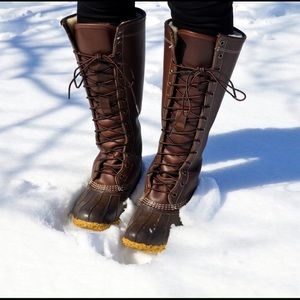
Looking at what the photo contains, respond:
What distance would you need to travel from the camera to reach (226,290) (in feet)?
3.11

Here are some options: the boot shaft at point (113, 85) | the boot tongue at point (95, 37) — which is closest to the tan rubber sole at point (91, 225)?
the boot shaft at point (113, 85)

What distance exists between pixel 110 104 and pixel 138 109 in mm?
109

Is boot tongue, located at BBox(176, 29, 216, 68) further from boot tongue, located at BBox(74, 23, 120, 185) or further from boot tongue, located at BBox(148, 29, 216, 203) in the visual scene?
boot tongue, located at BBox(74, 23, 120, 185)

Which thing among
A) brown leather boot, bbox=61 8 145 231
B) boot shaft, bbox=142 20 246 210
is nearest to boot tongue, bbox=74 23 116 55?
brown leather boot, bbox=61 8 145 231

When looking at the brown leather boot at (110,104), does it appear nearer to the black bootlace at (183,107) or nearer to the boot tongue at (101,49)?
the boot tongue at (101,49)

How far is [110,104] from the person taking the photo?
123cm

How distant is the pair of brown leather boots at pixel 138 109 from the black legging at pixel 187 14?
0.07 feet

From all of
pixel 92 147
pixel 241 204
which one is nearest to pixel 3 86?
pixel 92 147

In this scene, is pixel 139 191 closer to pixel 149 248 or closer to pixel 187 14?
pixel 149 248

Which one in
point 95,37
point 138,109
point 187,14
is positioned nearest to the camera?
point 187,14

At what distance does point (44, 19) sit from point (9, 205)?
231 cm

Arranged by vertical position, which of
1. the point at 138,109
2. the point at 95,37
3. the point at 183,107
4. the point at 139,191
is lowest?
the point at 139,191

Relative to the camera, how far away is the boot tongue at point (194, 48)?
3.48 ft

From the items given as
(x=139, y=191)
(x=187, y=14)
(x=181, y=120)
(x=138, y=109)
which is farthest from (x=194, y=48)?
(x=139, y=191)
